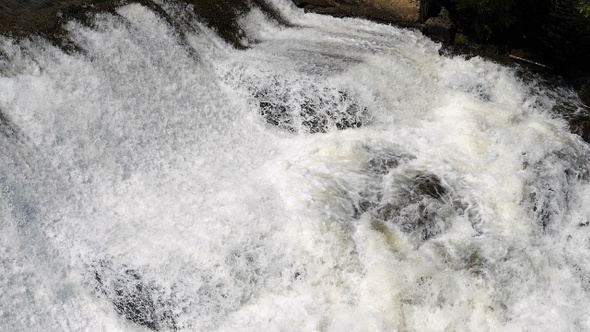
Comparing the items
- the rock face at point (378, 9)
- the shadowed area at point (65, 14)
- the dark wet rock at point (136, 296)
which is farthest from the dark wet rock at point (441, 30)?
the dark wet rock at point (136, 296)

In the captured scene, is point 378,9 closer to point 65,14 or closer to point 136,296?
point 65,14

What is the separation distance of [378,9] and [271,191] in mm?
3362

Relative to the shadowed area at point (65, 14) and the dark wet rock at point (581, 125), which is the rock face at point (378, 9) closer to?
the shadowed area at point (65, 14)

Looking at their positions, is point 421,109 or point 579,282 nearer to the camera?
point 579,282

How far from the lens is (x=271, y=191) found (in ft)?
15.4

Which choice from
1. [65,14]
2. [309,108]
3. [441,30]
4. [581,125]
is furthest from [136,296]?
[441,30]

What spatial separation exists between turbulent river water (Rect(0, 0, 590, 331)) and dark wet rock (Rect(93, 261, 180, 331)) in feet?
0.04

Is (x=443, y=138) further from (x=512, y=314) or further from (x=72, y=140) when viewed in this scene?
(x=72, y=140)

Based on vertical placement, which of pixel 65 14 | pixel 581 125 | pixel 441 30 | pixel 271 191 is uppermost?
pixel 65 14

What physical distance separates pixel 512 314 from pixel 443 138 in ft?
5.96

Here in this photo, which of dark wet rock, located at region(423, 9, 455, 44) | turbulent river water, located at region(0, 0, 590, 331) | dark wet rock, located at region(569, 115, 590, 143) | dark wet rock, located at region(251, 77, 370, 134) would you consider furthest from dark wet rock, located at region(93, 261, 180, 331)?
dark wet rock, located at region(423, 9, 455, 44)

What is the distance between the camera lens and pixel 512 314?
13.3ft

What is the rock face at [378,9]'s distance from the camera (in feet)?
22.3

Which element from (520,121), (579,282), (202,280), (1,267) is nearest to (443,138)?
A: (520,121)
